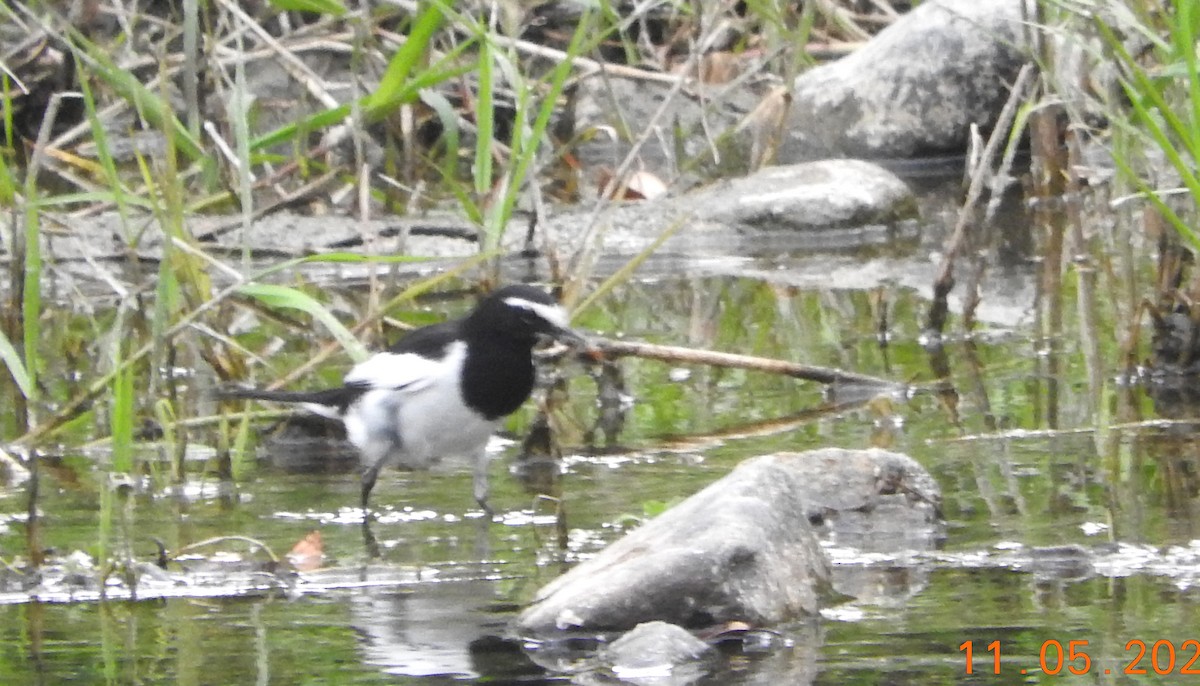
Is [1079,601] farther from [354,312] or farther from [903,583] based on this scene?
[354,312]

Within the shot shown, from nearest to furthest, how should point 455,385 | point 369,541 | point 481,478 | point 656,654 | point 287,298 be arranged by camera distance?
point 656,654
point 369,541
point 287,298
point 481,478
point 455,385

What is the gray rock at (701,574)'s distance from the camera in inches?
159

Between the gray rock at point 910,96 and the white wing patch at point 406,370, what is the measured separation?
6.61 m

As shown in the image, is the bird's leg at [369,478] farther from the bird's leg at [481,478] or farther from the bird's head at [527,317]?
the bird's head at [527,317]

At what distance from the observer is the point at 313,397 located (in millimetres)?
6176

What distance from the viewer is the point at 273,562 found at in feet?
15.3

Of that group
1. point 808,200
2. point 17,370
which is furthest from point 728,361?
point 808,200

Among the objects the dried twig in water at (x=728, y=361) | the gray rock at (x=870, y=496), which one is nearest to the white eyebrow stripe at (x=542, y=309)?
the dried twig in water at (x=728, y=361)

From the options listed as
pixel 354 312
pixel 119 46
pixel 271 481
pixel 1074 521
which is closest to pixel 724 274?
pixel 354 312

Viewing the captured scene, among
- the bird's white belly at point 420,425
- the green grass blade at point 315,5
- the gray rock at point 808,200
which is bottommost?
the bird's white belly at point 420,425

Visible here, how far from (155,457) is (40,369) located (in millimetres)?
1434

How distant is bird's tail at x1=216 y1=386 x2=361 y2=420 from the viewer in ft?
19.8

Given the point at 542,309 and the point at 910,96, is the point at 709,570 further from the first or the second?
the point at 910,96

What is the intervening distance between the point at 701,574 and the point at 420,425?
1948 mm
